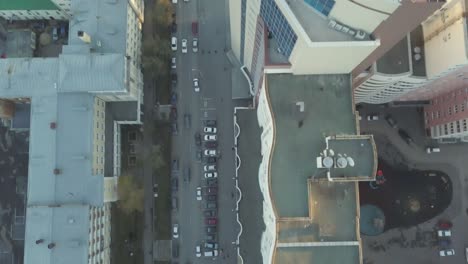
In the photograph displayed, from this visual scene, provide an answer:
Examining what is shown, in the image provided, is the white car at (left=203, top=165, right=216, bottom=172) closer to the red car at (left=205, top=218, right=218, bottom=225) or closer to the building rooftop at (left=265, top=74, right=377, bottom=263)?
the red car at (left=205, top=218, right=218, bottom=225)

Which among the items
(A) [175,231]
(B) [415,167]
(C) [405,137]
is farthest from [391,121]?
(A) [175,231]

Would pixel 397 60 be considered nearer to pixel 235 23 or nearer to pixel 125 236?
pixel 235 23

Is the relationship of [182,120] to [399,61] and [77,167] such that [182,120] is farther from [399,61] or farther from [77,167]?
[399,61]

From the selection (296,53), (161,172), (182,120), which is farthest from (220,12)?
(296,53)

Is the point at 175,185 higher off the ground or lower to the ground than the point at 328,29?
lower

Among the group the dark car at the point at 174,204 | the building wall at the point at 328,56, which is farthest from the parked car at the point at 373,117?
the dark car at the point at 174,204

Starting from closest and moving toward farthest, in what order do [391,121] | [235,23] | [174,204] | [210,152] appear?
1. [235,23]
2. [174,204]
3. [210,152]
4. [391,121]
